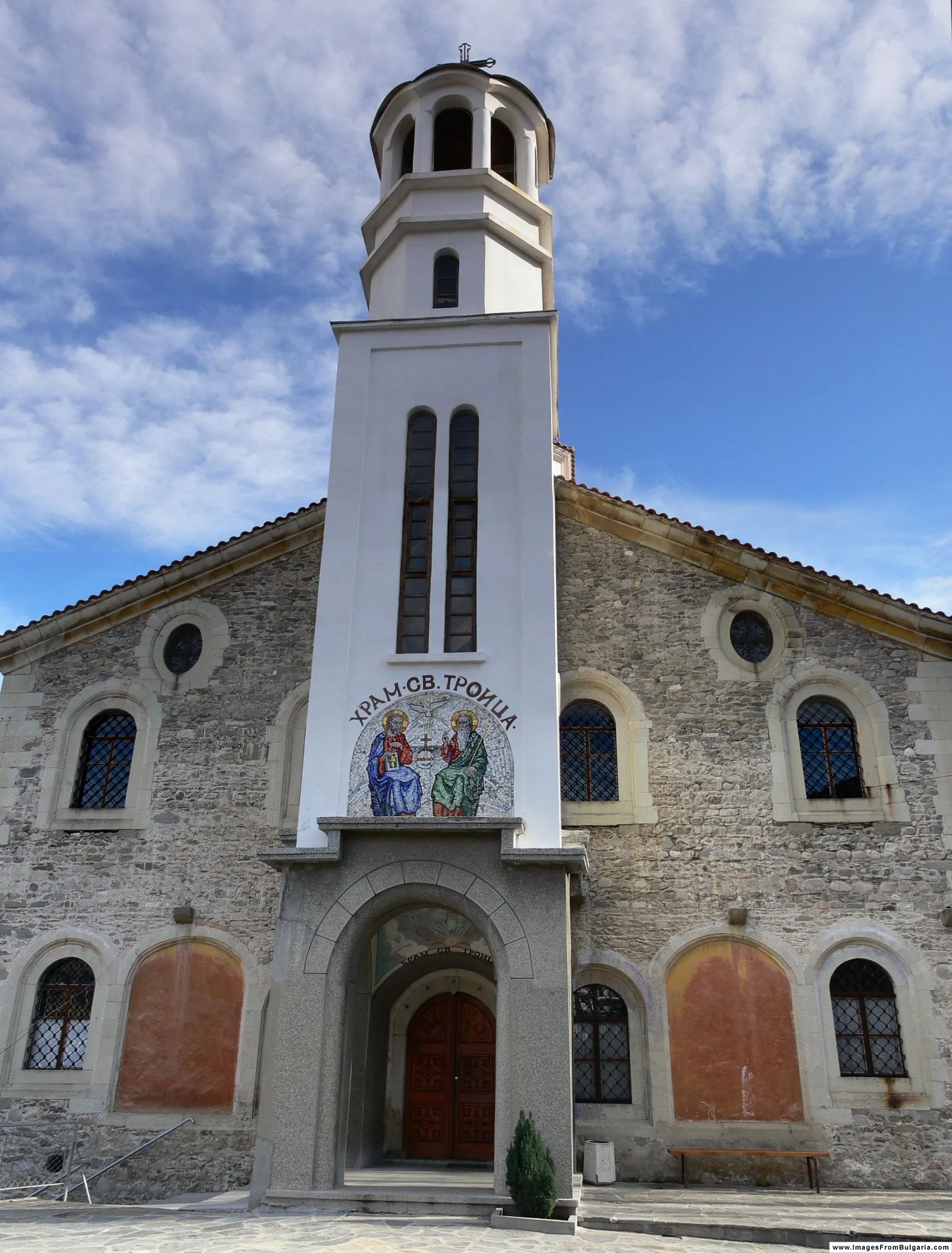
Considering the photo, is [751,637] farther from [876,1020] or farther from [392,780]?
[392,780]

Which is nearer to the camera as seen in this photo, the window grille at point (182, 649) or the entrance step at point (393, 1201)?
the entrance step at point (393, 1201)

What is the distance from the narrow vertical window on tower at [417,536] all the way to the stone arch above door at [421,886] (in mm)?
2926

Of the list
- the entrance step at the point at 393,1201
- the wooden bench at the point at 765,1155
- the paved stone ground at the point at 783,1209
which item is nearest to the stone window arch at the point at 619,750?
the wooden bench at the point at 765,1155

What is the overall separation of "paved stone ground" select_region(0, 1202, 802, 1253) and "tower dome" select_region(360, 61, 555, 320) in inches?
470

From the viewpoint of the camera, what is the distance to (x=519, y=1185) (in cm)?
1000

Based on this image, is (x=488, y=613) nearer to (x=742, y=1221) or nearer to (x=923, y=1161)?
(x=742, y=1221)

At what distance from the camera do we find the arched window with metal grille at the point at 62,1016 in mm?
14031

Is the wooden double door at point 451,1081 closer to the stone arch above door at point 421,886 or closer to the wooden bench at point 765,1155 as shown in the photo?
the wooden bench at point 765,1155

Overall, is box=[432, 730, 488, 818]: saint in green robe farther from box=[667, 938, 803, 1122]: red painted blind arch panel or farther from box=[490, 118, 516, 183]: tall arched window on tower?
box=[490, 118, 516, 183]: tall arched window on tower

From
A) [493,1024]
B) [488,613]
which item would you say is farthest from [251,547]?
[493,1024]

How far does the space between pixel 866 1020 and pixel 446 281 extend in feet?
40.7

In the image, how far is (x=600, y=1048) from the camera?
523 inches

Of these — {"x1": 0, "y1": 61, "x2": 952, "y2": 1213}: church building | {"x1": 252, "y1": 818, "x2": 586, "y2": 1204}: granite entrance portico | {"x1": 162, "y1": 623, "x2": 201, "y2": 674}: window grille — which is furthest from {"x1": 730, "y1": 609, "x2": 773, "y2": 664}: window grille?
{"x1": 162, "y1": 623, "x2": 201, "y2": 674}: window grille

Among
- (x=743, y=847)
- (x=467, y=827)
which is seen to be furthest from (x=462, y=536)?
(x=743, y=847)
